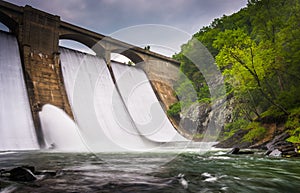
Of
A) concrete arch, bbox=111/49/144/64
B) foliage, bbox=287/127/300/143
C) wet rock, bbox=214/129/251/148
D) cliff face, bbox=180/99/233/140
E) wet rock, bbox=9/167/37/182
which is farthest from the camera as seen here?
concrete arch, bbox=111/49/144/64

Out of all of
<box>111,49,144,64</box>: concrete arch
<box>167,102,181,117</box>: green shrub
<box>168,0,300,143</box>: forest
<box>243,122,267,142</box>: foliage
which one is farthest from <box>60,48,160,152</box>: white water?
<box>168,0,300,143</box>: forest

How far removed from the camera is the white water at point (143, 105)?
23547mm

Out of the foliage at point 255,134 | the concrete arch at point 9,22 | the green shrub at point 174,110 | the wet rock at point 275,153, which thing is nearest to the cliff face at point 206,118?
the green shrub at point 174,110

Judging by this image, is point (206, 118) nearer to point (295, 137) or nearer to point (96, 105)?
point (96, 105)

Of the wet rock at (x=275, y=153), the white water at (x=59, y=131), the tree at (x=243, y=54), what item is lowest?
the wet rock at (x=275, y=153)

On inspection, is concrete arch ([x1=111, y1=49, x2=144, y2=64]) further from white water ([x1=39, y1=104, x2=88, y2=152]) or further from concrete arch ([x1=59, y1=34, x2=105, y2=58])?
white water ([x1=39, y1=104, x2=88, y2=152])

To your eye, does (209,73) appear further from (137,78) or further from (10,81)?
(10,81)

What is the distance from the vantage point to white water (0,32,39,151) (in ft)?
45.0

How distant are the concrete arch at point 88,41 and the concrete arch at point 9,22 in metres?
3.70

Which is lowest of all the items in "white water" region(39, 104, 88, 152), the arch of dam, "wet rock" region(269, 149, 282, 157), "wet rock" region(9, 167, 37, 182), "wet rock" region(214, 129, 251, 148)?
"wet rock" region(269, 149, 282, 157)

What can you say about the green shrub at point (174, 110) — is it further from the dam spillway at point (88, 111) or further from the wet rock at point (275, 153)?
the wet rock at point (275, 153)

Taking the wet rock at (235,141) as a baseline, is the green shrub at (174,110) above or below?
above

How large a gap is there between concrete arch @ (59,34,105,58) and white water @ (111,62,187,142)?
1901 mm

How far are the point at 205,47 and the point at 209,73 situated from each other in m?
4.25
